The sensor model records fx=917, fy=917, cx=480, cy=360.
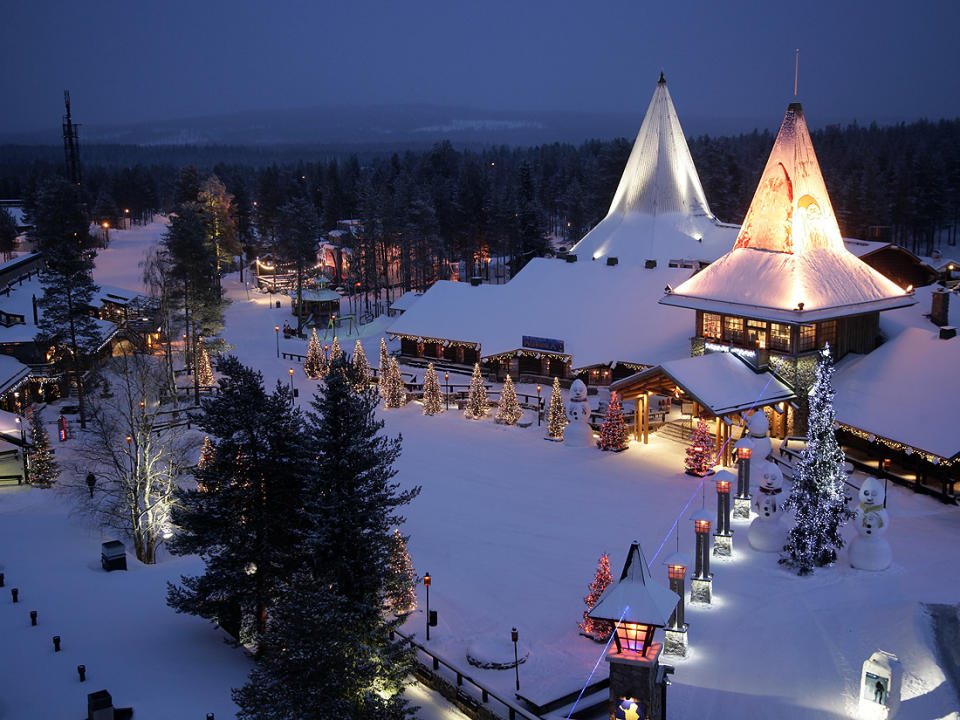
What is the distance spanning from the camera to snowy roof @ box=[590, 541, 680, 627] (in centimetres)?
1387

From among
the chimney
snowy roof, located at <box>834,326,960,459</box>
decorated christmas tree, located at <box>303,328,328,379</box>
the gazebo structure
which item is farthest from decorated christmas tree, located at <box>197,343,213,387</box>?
the chimney

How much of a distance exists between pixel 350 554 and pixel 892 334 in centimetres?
2637

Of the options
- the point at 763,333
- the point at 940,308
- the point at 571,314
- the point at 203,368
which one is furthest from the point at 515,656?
the point at 203,368

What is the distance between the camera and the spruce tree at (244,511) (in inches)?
750

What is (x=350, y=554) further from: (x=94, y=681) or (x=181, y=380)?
(x=181, y=380)

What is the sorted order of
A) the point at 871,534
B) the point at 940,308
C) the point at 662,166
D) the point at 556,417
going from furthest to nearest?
the point at 662,166 < the point at 940,308 < the point at 556,417 < the point at 871,534

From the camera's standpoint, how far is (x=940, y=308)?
35781mm

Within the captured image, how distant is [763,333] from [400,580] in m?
21.2

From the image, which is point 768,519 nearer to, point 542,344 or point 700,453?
point 700,453

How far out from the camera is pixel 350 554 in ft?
58.2

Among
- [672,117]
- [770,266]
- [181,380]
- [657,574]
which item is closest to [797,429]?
[770,266]

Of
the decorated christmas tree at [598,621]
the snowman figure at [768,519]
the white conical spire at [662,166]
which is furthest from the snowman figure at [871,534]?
the white conical spire at [662,166]

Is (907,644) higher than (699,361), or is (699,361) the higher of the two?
(699,361)

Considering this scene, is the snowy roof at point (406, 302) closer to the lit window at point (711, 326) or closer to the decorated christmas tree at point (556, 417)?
Answer: the decorated christmas tree at point (556, 417)
